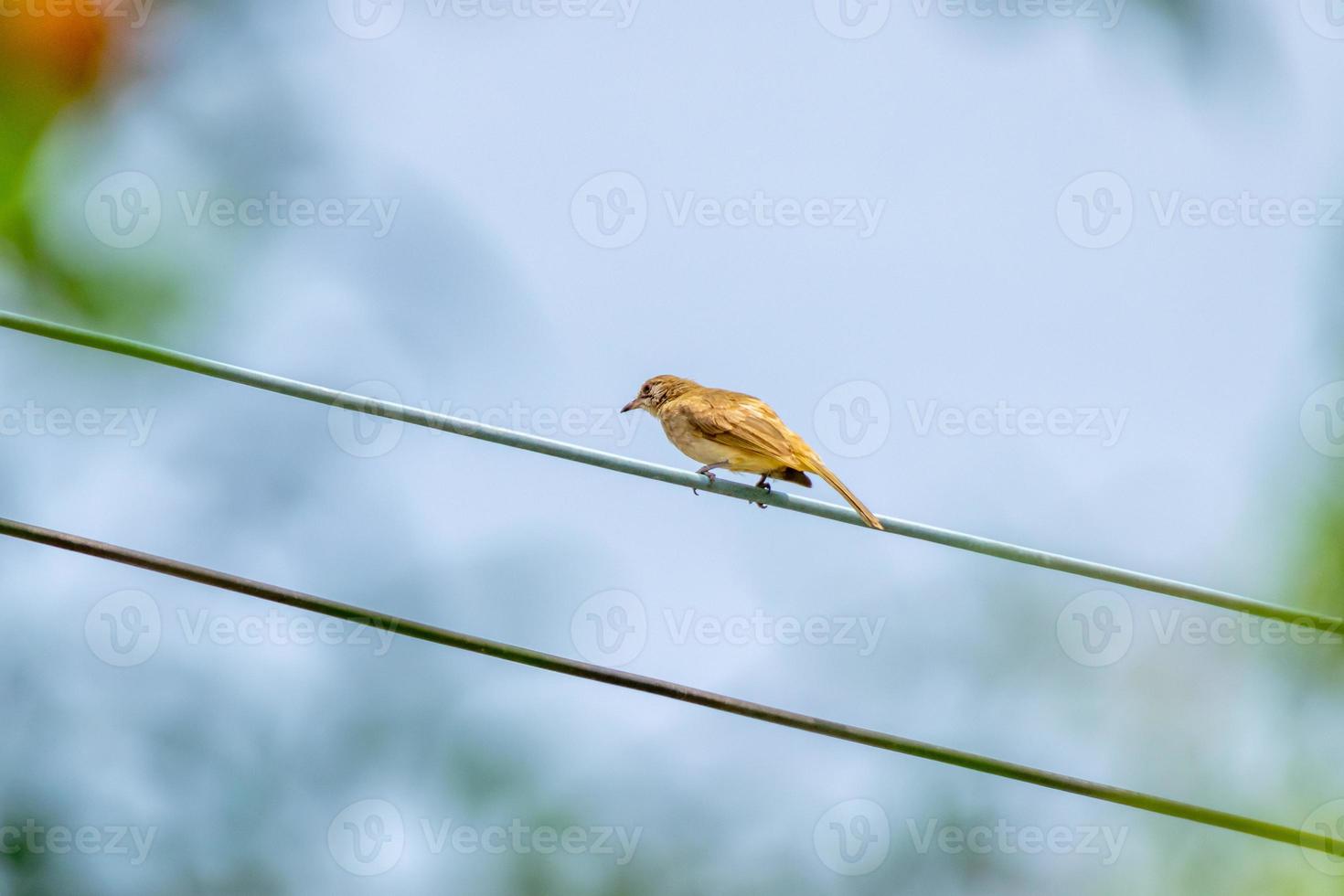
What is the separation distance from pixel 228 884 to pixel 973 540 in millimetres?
8836

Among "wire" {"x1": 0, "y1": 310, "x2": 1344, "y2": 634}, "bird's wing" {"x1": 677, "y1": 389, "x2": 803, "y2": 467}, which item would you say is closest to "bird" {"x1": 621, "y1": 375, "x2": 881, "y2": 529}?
"bird's wing" {"x1": 677, "y1": 389, "x2": 803, "y2": 467}

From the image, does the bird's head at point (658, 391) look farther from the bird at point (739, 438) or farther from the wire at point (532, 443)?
the wire at point (532, 443)

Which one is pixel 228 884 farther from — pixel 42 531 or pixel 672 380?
pixel 42 531

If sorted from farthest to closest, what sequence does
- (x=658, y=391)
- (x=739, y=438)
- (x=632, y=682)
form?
1. (x=658, y=391)
2. (x=739, y=438)
3. (x=632, y=682)

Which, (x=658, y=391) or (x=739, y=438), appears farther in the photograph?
(x=658, y=391)

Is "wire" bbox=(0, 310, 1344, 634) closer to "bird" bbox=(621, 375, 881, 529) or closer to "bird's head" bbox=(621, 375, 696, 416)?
"bird" bbox=(621, 375, 881, 529)

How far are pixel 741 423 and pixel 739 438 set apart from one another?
17 cm

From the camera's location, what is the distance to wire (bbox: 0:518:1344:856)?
6.35 meters

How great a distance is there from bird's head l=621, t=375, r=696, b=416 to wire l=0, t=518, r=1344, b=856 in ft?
15.5

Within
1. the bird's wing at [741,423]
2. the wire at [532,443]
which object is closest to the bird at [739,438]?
the bird's wing at [741,423]

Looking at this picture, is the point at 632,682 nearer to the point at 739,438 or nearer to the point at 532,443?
the point at 532,443

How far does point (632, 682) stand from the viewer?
6449 millimetres

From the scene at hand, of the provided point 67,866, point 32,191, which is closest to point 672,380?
point 32,191

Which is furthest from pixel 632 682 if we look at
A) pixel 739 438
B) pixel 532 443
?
pixel 739 438
